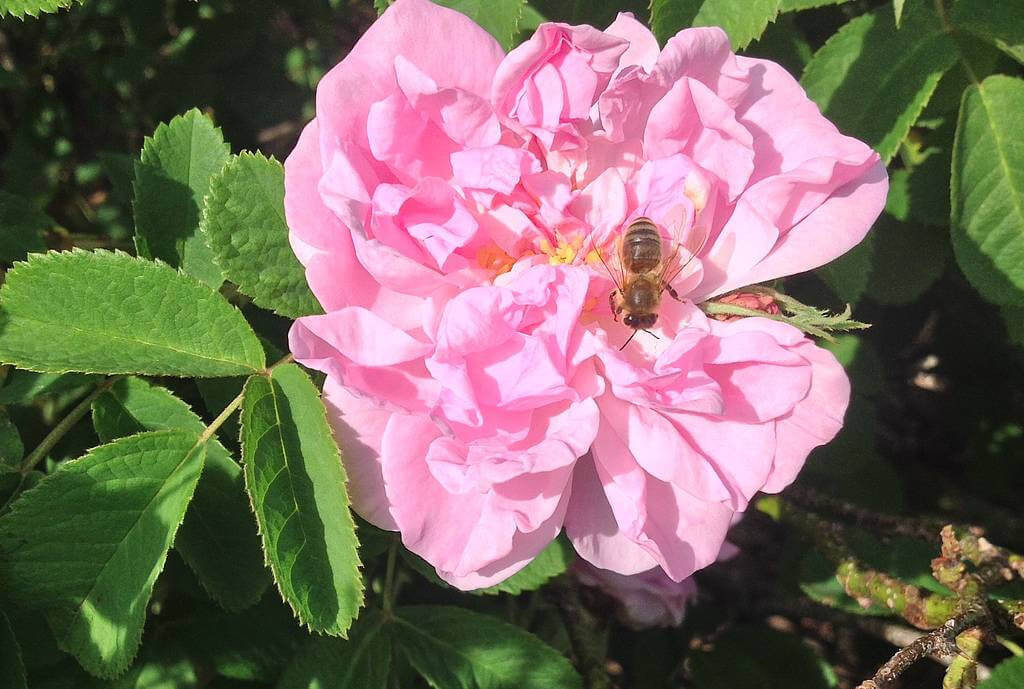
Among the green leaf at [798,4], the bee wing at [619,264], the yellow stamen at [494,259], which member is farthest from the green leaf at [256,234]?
the green leaf at [798,4]

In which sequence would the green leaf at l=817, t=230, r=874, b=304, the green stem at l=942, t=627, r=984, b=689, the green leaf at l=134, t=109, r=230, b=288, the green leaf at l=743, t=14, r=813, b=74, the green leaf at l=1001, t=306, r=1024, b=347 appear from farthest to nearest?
1. the green leaf at l=743, t=14, r=813, b=74
2. the green leaf at l=1001, t=306, r=1024, b=347
3. the green leaf at l=817, t=230, r=874, b=304
4. the green leaf at l=134, t=109, r=230, b=288
5. the green stem at l=942, t=627, r=984, b=689

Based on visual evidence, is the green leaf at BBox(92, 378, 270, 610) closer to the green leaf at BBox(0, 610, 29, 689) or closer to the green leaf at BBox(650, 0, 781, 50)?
the green leaf at BBox(0, 610, 29, 689)

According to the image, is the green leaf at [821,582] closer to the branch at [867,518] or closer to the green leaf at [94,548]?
the branch at [867,518]

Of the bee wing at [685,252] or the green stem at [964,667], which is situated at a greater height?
the bee wing at [685,252]

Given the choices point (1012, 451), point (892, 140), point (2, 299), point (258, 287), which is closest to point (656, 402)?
point (258, 287)

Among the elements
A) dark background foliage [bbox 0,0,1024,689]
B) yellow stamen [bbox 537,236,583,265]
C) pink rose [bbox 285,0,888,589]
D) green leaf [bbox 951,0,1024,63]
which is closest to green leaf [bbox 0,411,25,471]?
dark background foliage [bbox 0,0,1024,689]
